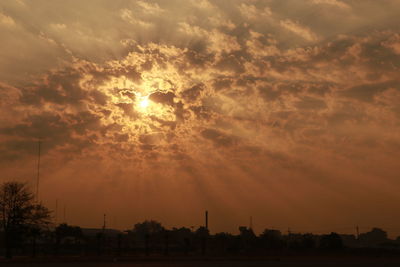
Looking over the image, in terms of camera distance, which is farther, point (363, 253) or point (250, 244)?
point (250, 244)

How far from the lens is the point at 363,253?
7956 cm

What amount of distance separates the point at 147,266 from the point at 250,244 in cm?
6326

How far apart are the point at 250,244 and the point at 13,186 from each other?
5335 cm

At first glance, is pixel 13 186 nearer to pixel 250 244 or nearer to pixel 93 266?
pixel 93 266

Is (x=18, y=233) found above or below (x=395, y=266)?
above

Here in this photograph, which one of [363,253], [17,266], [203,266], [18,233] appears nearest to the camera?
[203,266]

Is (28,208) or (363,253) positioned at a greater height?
(28,208)

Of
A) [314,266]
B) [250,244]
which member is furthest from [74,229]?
[314,266]

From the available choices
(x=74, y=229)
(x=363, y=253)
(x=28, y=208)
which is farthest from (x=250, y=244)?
(x=74, y=229)

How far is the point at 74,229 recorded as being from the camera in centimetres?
14462

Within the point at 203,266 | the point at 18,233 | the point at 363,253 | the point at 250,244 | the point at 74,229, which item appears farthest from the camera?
the point at 74,229

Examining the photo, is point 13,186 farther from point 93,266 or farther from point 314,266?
point 314,266

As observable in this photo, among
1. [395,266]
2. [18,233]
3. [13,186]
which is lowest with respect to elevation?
[395,266]

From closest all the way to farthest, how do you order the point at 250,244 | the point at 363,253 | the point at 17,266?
the point at 17,266, the point at 363,253, the point at 250,244
